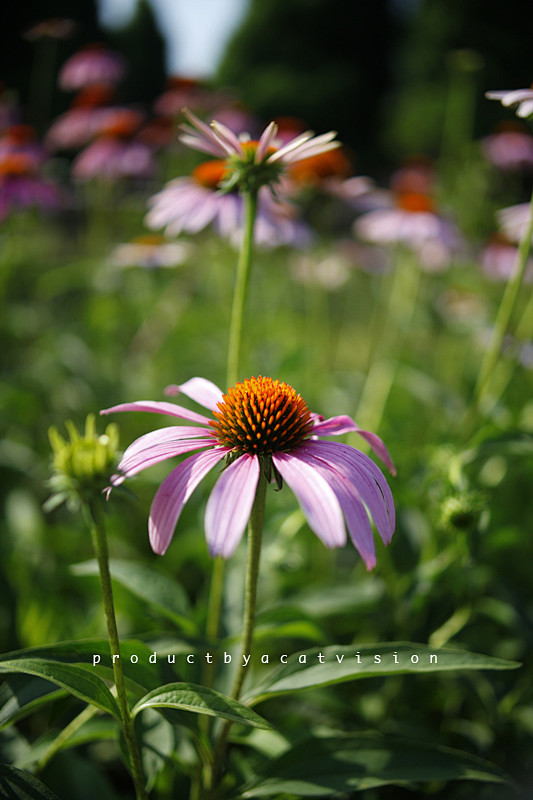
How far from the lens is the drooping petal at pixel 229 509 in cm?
53

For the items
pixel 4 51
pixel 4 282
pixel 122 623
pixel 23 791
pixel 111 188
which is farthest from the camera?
pixel 4 51

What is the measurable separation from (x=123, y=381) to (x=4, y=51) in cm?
801

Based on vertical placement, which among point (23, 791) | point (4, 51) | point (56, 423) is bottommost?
point (23, 791)

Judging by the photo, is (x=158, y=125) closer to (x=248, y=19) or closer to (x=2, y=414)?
(x=2, y=414)

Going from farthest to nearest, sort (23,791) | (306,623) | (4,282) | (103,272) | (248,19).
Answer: (248,19) → (103,272) → (4,282) → (306,623) → (23,791)

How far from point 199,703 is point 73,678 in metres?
0.13

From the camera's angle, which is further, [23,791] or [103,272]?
[103,272]

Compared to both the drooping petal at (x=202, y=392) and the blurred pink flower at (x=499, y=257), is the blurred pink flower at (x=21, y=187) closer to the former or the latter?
the drooping petal at (x=202, y=392)

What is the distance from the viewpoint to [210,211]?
1351 millimetres

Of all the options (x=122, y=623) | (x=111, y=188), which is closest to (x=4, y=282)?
(x=111, y=188)

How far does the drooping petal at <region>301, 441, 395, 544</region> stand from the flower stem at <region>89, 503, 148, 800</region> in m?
0.25

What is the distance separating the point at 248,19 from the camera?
12.6 m

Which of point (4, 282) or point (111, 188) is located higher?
point (111, 188)

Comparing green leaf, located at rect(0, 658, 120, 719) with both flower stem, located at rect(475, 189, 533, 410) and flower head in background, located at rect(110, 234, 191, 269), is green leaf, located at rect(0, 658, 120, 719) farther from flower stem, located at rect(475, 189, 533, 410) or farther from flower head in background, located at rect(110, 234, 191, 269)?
flower head in background, located at rect(110, 234, 191, 269)
